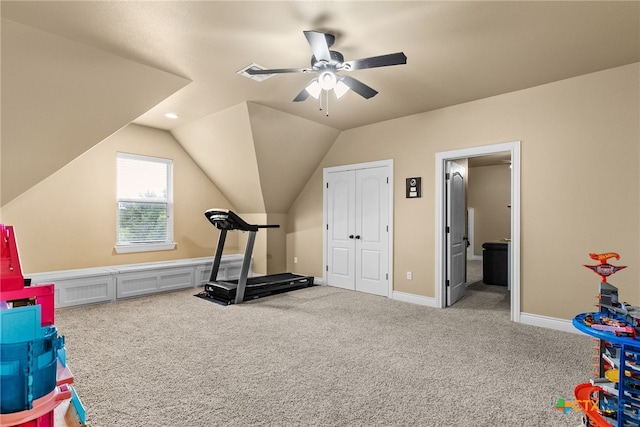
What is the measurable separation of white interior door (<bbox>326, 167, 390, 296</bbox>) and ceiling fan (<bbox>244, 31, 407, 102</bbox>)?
8.09 feet

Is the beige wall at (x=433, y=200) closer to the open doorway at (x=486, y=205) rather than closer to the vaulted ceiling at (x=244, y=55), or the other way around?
the vaulted ceiling at (x=244, y=55)

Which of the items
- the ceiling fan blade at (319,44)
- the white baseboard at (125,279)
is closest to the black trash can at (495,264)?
the white baseboard at (125,279)

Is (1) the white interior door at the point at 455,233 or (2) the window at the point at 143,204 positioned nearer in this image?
(1) the white interior door at the point at 455,233

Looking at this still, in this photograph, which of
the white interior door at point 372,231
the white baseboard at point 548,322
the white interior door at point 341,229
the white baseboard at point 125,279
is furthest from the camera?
the white interior door at point 341,229

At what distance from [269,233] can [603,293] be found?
521 centimetres

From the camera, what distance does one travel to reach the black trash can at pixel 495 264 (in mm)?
6164

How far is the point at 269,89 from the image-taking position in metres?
4.04

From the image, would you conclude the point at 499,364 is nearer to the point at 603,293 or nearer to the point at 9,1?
the point at 603,293

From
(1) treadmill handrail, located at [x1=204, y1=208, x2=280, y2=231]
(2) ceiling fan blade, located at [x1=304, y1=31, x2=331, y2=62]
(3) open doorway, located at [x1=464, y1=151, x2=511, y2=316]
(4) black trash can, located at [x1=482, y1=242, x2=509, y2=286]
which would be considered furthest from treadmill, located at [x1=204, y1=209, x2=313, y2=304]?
(3) open doorway, located at [x1=464, y1=151, x2=511, y2=316]

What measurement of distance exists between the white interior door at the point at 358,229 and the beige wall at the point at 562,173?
605mm

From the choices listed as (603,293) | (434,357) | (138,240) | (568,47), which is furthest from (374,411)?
(138,240)

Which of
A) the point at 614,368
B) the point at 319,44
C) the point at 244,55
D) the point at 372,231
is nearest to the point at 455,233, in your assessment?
the point at 372,231

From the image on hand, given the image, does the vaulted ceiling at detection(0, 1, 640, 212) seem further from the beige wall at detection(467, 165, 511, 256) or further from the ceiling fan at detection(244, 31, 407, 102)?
the beige wall at detection(467, 165, 511, 256)

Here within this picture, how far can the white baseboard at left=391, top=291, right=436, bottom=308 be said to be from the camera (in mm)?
4750
